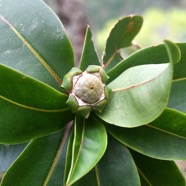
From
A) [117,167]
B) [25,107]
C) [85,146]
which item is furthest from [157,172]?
[25,107]

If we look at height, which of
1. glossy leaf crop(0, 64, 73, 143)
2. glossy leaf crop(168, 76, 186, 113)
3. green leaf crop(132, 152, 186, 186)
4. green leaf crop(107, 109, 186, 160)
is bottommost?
green leaf crop(132, 152, 186, 186)

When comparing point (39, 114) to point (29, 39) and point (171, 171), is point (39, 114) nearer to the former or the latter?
point (29, 39)

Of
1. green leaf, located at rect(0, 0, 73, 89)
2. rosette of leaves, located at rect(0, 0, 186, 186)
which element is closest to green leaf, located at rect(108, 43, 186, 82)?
rosette of leaves, located at rect(0, 0, 186, 186)

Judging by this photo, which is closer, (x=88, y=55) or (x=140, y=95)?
(x=140, y=95)

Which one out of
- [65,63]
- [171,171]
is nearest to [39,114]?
[65,63]

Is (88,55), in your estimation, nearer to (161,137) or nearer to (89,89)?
(89,89)

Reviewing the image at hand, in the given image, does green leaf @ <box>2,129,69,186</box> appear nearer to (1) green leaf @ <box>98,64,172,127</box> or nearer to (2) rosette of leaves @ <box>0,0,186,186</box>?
(2) rosette of leaves @ <box>0,0,186,186</box>

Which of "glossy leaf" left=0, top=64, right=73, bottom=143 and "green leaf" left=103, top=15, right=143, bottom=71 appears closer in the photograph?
"glossy leaf" left=0, top=64, right=73, bottom=143
